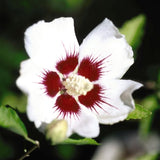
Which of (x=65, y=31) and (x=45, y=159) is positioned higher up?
(x=65, y=31)

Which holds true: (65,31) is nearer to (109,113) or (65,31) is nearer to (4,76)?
(109,113)

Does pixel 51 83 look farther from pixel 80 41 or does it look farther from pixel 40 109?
pixel 80 41

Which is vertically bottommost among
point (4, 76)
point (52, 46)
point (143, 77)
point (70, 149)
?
point (70, 149)

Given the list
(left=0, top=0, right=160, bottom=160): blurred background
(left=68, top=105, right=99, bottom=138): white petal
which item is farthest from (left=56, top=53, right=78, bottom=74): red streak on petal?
(left=0, top=0, right=160, bottom=160): blurred background

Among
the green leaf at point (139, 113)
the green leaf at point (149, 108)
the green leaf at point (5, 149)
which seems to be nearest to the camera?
the green leaf at point (139, 113)

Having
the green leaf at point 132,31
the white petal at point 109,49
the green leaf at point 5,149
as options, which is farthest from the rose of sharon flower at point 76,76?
the green leaf at point 5,149

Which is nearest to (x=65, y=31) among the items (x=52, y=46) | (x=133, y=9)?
(x=52, y=46)

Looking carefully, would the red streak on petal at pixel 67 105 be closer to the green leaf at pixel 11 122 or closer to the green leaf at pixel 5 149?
the green leaf at pixel 11 122
